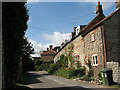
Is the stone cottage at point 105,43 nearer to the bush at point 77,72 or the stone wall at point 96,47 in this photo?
the stone wall at point 96,47

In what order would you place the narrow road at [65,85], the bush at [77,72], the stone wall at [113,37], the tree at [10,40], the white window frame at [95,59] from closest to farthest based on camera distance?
1. the tree at [10,40]
2. the narrow road at [65,85]
3. the stone wall at [113,37]
4. the white window frame at [95,59]
5. the bush at [77,72]

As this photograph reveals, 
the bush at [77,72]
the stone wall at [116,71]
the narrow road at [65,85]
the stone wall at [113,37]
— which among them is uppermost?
the stone wall at [113,37]

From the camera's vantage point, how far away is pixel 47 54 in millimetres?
60500

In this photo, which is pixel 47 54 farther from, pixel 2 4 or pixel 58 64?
pixel 2 4

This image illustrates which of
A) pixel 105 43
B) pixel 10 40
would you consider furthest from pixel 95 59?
pixel 10 40

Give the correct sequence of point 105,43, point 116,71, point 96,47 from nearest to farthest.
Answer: point 116,71
point 105,43
point 96,47

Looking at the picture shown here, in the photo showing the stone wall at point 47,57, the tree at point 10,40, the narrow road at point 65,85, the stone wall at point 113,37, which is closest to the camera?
the tree at point 10,40

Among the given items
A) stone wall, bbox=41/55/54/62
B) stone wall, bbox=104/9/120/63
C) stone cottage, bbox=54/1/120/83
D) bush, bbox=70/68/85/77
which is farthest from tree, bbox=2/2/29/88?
stone wall, bbox=41/55/54/62

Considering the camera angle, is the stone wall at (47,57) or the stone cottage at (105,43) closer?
the stone cottage at (105,43)

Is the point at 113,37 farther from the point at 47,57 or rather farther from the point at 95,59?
the point at 47,57

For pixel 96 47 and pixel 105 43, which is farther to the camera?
pixel 96 47

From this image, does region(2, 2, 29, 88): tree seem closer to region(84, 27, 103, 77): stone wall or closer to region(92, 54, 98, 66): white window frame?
region(84, 27, 103, 77): stone wall

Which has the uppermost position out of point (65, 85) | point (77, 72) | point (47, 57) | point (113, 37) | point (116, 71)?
point (113, 37)

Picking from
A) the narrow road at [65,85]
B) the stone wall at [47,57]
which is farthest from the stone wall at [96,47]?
the stone wall at [47,57]
